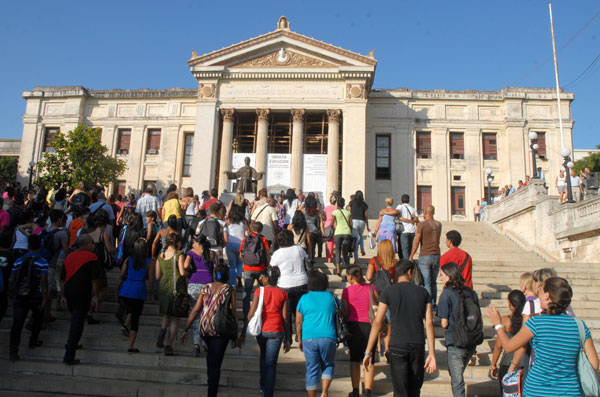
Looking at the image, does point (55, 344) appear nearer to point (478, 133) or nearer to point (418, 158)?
point (418, 158)

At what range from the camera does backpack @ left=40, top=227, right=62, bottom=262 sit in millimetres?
8031

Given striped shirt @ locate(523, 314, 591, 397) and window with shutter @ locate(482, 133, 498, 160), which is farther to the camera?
window with shutter @ locate(482, 133, 498, 160)

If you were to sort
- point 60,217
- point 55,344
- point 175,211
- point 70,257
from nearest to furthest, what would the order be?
1. point 70,257
2. point 55,344
3. point 60,217
4. point 175,211

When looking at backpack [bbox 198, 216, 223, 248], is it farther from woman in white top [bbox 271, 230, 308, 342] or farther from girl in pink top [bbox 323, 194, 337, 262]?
girl in pink top [bbox 323, 194, 337, 262]

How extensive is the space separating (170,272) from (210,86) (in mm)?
25651

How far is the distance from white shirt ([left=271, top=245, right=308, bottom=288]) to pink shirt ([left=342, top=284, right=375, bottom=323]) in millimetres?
1002

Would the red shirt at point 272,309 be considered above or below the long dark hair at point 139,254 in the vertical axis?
below

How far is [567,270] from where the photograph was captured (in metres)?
11.8

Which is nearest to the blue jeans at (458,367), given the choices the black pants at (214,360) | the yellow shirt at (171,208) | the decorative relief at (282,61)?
the black pants at (214,360)

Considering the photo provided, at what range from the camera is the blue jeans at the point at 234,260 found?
8.98 metres

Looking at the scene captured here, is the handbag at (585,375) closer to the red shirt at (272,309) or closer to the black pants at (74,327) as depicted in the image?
the red shirt at (272,309)

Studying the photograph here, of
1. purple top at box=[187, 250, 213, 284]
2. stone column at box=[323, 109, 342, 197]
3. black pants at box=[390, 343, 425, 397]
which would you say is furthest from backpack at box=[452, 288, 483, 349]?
stone column at box=[323, 109, 342, 197]

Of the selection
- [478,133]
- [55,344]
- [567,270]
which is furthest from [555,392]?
[478,133]

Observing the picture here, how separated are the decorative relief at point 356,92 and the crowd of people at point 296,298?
2035 centimetres
